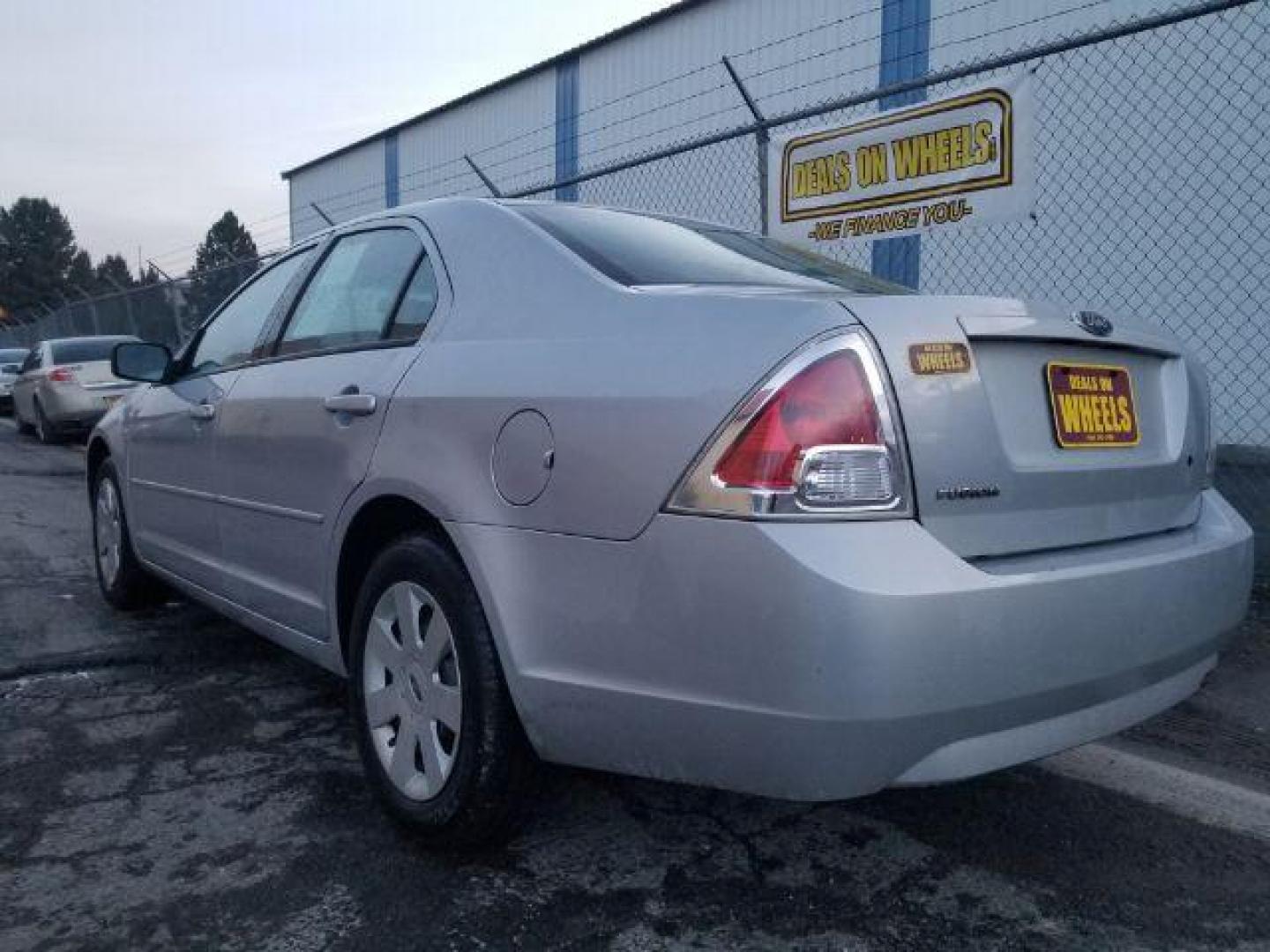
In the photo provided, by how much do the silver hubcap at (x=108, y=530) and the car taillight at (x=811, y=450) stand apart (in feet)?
12.0

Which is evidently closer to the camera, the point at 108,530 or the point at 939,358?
the point at 939,358

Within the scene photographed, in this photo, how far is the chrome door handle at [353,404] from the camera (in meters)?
2.84

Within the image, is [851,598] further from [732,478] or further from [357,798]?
[357,798]

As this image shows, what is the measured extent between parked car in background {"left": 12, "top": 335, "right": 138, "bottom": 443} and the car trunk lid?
39.9 feet

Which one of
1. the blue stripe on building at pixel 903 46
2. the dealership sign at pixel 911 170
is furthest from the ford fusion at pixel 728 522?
the blue stripe on building at pixel 903 46

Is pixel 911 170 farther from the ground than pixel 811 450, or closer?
farther from the ground

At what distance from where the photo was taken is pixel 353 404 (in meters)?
2.89

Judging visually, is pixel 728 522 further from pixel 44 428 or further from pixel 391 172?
pixel 391 172

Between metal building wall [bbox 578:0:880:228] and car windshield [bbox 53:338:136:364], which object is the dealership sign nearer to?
metal building wall [bbox 578:0:880:228]

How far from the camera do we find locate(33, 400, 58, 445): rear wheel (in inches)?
543

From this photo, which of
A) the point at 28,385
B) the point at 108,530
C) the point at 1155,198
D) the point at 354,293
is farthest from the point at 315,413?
the point at 28,385

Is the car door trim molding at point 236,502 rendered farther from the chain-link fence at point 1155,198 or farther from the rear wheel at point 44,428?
the rear wheel at point 44,428

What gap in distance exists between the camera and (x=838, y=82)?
10531 mm

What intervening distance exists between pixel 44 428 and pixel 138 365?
11.1 meters
